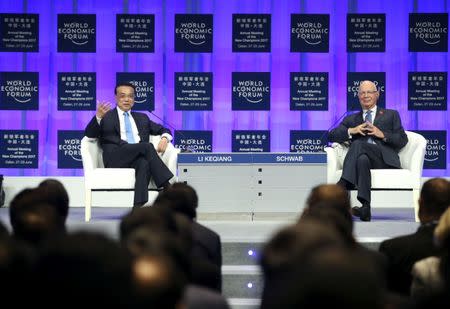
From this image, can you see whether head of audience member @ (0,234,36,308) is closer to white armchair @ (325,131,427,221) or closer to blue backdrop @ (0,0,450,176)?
white armchair @ (325,131,427,221)

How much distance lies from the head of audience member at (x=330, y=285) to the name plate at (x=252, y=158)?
6219 mm

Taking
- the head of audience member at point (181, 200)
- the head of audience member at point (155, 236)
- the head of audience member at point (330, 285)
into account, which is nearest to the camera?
the head of audience member at point (330, 285)

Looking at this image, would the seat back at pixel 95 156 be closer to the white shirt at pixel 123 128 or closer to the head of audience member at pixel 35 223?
the white shirt at pixel 123 128

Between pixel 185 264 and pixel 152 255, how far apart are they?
313 mm

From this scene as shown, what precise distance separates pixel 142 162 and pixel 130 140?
1.77 ft

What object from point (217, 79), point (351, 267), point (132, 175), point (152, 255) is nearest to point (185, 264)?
point (152, 255)

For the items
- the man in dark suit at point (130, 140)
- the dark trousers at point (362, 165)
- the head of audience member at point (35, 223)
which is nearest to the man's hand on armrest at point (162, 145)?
the man in dark suit at point (130, 140)

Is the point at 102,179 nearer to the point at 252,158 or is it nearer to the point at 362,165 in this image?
the point at 252,158

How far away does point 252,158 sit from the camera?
746 centimetres

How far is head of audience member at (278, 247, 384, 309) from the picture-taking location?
3.75 ft

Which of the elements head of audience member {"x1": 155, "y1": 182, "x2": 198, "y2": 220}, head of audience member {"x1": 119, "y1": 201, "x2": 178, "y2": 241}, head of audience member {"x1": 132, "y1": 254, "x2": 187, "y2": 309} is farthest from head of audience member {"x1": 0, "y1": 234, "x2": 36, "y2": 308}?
head of audience member {"x1": 155, "y1": 182, "x2": 198, "y2": 220}

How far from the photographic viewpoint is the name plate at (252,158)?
7.41 meters

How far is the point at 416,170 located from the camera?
24.0 ft

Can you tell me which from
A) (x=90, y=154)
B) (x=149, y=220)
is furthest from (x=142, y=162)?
(x=149, y=220)
